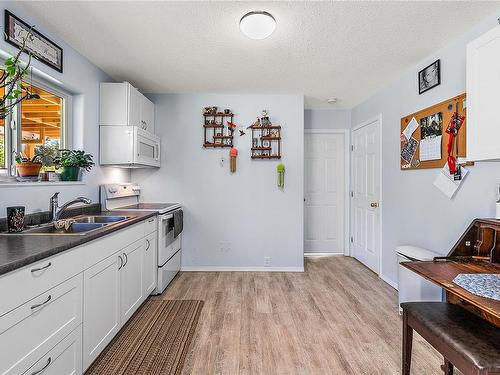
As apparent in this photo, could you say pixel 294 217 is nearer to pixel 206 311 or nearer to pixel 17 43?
pixel 206 311

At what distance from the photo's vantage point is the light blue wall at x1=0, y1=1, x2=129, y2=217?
1.95 meters

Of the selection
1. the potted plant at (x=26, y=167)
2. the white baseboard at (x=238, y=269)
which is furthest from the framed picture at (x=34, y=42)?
the white baseboard at (x=238, y=269)

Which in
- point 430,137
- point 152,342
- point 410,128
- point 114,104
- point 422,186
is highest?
point 114,104

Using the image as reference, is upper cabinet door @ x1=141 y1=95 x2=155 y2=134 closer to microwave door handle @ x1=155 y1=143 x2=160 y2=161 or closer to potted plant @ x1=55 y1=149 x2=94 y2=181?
microwave door handle @ x1=155 y1=143 x2=160 y2=161

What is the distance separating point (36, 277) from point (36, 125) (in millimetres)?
1637

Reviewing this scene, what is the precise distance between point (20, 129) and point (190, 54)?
58.9 inches

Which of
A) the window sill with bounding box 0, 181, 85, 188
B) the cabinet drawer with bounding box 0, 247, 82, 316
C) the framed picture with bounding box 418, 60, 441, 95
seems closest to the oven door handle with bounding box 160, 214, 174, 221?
the window sill with bounding box 0, 181, 85, 188

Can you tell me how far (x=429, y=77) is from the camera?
2580mm

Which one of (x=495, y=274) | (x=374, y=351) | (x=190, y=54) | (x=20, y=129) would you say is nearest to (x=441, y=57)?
(x=495, y=274)

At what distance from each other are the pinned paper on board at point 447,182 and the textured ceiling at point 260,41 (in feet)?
3.54

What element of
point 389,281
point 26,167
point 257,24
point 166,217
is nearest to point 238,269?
point 166,217

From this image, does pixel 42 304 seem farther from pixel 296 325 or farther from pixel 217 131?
pixel 217 131

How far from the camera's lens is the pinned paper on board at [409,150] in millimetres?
2820

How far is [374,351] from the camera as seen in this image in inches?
78.5
